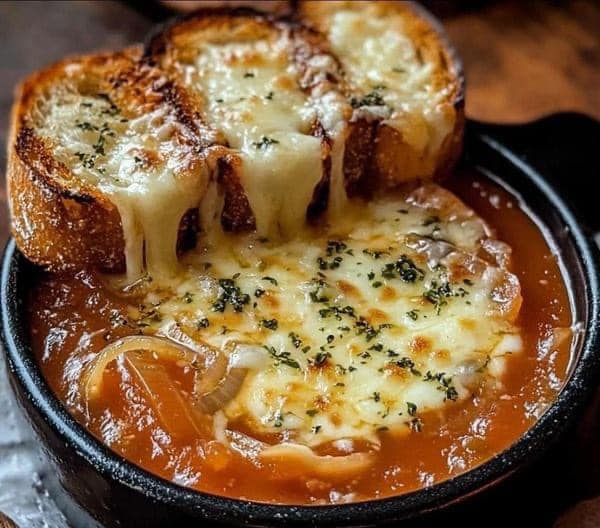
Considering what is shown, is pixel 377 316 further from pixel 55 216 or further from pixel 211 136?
pixel 55 216

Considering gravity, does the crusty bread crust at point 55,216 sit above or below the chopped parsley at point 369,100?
below

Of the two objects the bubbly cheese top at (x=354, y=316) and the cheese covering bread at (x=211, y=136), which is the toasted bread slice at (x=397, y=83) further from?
the bubbly cheese top at (x=354, y=316)

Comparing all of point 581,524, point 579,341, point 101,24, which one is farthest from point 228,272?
point 101,24

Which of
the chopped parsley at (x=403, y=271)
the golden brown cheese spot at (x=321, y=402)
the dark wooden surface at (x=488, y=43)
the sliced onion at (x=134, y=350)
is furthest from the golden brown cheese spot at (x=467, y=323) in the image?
the dark wooden surface at (x=488, y=43)

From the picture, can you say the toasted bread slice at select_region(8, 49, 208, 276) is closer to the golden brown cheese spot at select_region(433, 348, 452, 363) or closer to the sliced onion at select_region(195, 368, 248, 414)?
the sliced onion at select_region(195, 368, 248, 414)

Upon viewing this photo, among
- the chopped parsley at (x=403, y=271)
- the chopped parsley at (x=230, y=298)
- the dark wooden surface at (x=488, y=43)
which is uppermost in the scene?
the chopped parsley at (x=230, y=298)

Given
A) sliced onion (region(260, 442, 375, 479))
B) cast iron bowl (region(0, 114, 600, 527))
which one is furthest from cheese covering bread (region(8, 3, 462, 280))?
sliced onion (region(260, 442, 375, 479))

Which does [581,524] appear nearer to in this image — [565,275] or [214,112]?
[565,275]
